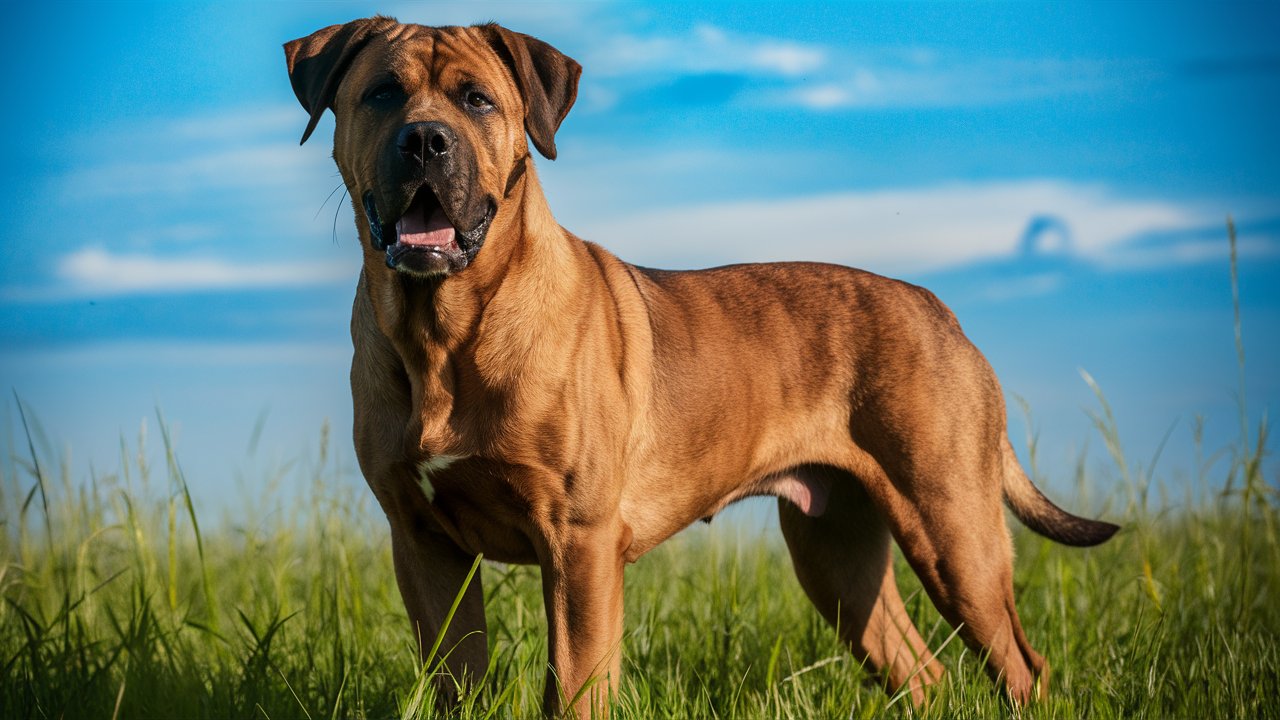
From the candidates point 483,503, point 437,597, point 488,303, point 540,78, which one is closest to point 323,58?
point 540,78

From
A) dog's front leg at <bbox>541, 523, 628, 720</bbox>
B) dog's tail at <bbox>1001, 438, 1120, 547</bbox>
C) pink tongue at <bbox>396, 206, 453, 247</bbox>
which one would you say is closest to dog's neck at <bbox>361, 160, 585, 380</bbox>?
pink tongue at <bbox>396, 206, 453, 247</bbox>

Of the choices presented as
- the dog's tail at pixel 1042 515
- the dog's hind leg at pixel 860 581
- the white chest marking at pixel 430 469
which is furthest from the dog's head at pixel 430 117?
the dog's tail at pixel 1042 515

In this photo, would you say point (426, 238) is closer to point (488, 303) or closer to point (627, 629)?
point (488, 303)

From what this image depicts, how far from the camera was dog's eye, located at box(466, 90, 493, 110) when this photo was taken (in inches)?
140

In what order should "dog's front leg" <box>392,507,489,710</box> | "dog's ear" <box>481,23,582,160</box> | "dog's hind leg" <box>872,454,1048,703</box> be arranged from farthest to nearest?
"dog's hind leg" <box>872,454,1048,703</box> < "dog's front leg" <box>392,507,489,710</box> < "dog's ear" <box>481,23,582,160</box>

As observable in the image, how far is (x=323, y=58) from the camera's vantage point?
12.4 ft

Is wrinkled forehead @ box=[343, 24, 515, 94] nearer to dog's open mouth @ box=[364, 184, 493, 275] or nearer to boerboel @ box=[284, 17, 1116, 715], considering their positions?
boerboel @ box=[284, 17, 1116, 715]

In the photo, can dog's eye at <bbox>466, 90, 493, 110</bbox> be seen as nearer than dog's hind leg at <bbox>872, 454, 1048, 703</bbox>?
Yes

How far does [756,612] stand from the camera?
215 inches

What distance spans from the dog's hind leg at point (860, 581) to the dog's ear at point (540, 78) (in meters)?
2.19

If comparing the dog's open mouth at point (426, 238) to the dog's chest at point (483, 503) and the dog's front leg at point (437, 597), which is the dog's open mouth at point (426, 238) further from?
the dog's front leg at point (437, 597)

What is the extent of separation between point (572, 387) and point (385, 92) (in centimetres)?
114

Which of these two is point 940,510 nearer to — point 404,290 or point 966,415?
point 966,415

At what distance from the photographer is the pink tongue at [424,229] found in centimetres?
337
